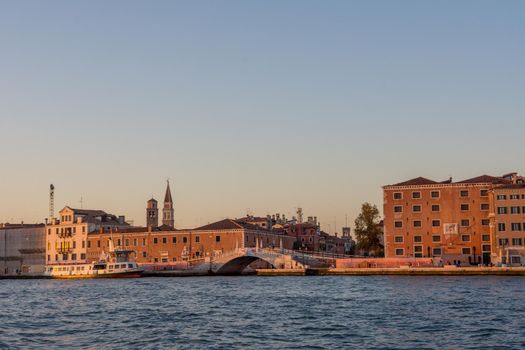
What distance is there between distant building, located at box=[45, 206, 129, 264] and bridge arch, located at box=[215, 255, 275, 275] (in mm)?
21542

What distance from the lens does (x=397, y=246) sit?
86500 millimetres

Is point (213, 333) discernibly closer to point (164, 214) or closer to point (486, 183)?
point (486, 183)

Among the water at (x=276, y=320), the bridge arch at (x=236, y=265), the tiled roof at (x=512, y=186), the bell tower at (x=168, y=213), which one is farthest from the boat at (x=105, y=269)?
the bell tower at (x=168, y=213)

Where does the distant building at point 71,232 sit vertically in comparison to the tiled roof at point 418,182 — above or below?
below

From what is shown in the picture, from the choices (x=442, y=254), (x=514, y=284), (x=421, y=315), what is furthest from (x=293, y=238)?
(x=421, y=315)

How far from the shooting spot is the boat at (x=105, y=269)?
90.6 metres

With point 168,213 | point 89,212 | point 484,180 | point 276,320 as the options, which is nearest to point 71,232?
point 89,212

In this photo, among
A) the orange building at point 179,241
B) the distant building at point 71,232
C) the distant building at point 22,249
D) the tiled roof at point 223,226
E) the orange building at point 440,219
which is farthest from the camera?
the distant building at point 22,249

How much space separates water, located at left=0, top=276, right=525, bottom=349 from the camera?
88.0ft

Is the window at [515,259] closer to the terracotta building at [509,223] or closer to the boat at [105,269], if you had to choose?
the terracotta building at [509,223]

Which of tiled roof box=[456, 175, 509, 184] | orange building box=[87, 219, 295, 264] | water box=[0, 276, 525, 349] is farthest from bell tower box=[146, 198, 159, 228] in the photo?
water box=[0, 276, 525, 349]

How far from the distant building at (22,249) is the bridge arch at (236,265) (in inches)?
1263

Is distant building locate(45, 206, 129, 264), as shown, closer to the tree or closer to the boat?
the boat

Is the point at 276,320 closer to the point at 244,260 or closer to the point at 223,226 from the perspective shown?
the point at 244,260
